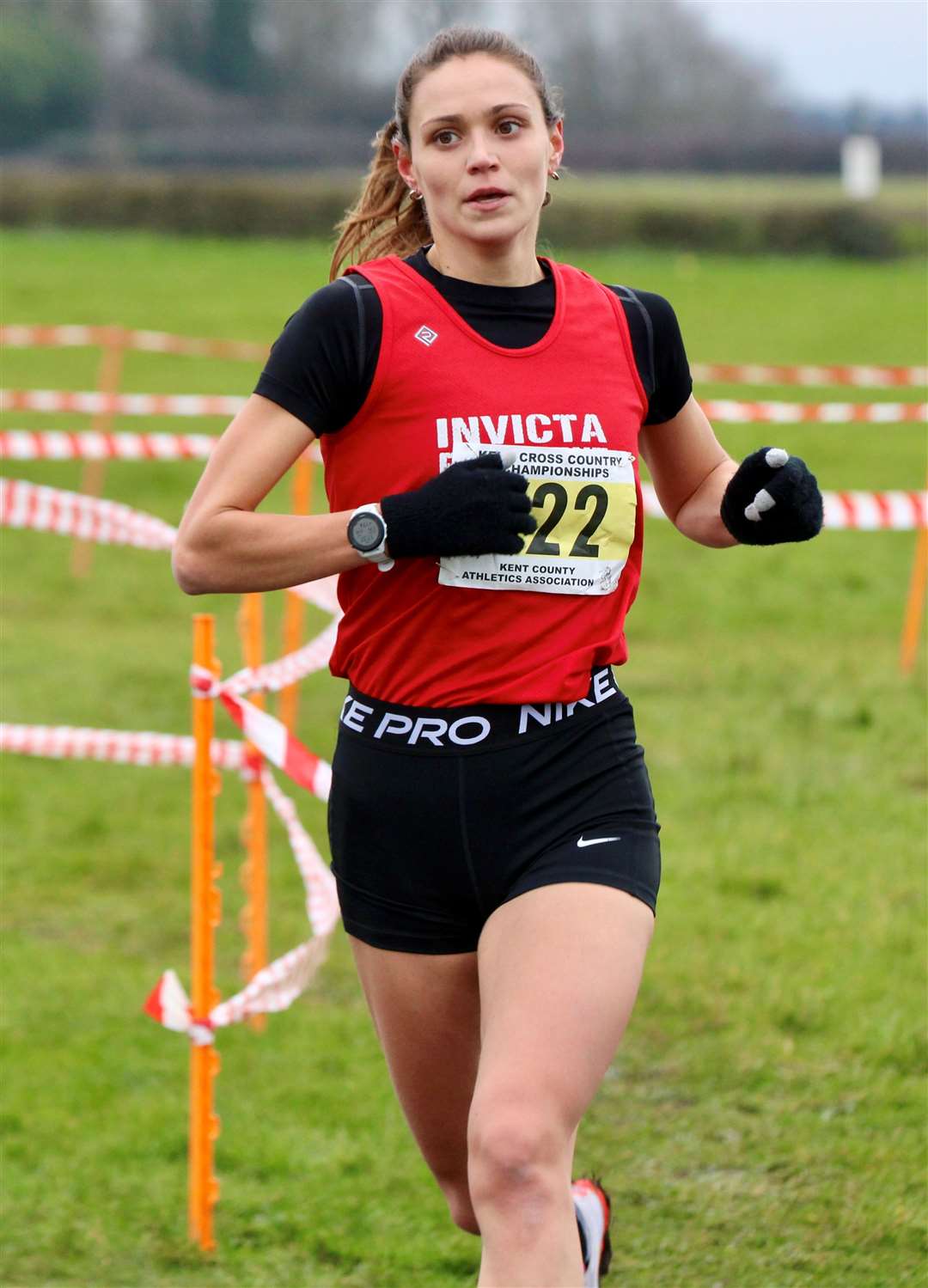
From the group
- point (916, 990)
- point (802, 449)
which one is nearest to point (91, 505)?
point (916, 990)

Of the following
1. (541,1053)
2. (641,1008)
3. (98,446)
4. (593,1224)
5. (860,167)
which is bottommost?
(641,1008)

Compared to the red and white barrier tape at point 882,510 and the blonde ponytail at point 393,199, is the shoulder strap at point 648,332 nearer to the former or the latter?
the blonde ponytail at point 393,199

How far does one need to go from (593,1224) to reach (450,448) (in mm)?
1519

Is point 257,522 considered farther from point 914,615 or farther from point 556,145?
point 914,615

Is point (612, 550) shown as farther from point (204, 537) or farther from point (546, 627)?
point (204, 537)

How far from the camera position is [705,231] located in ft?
126

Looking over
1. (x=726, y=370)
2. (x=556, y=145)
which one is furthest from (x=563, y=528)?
(x=726, y=370)

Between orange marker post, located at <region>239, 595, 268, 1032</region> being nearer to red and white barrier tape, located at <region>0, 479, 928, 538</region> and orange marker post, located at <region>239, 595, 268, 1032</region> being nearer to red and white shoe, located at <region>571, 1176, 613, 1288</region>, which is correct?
red and white barrier tape, located at <region>0, 479, 928, 538</region>

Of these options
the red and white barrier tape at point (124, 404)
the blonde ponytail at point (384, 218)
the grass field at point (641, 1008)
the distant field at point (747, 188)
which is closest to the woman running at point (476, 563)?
the blonde ponytail at point (384, 218)

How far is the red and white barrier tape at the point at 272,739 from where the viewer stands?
13.1 ft

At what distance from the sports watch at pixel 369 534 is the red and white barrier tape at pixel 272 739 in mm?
1121

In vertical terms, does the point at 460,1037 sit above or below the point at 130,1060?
above

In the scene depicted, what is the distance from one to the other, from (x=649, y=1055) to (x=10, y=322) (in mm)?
22931

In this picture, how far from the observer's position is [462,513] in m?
2.85
